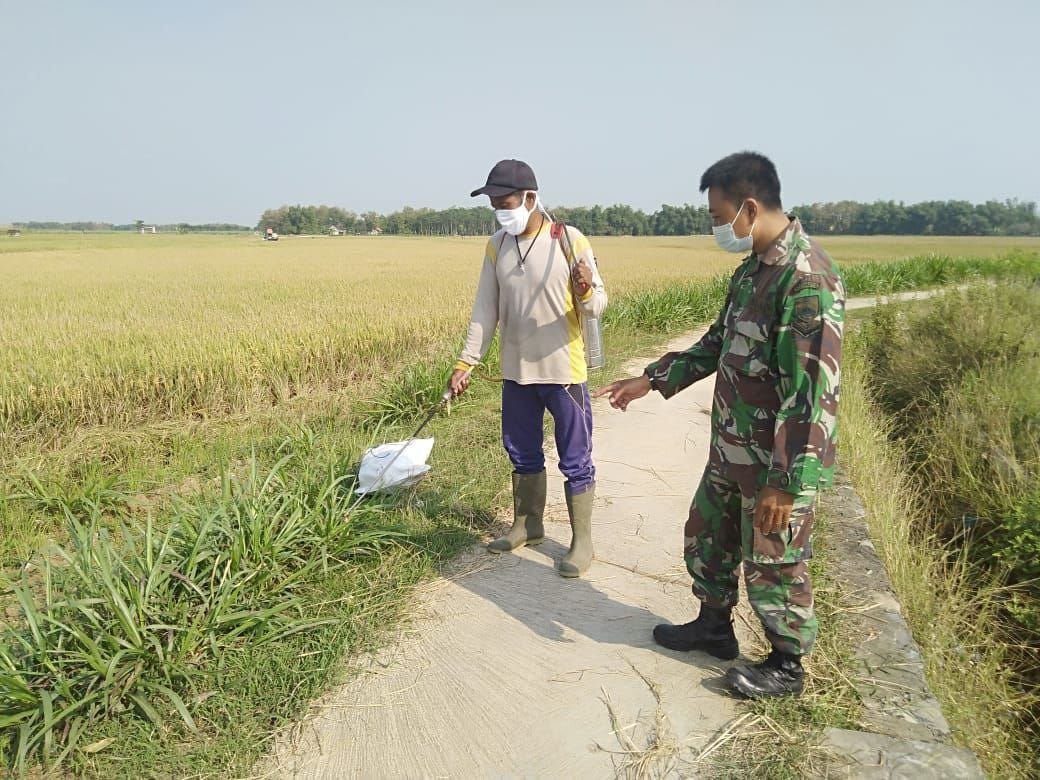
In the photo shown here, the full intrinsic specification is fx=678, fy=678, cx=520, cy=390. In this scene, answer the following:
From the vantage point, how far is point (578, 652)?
2.84m

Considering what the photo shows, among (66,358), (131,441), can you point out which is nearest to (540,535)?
(131,441)

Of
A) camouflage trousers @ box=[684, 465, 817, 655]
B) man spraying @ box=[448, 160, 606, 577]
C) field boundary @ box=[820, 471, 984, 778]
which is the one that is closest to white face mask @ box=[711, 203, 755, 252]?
camouflage trousers @ box=[684, 465, 817, 655]

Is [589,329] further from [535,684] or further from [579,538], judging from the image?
[535,684]

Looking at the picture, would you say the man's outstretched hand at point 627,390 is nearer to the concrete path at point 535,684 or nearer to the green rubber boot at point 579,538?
the green rubber boot at point 579,538

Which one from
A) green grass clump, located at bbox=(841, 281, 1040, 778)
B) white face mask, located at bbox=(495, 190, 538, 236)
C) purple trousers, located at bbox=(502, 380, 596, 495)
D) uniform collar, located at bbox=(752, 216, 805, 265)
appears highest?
white face mask, located at bbox=(495, 190, 538, 236)

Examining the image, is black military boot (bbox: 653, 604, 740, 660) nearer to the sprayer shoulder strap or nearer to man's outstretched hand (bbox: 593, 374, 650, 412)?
man's outstretched hand (bbox: 593, 374, 650, 412)

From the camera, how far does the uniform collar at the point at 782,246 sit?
2141 millimetres

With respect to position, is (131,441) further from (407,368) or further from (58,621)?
(58,621)

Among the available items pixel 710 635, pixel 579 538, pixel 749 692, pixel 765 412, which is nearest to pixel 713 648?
pixel 710 635

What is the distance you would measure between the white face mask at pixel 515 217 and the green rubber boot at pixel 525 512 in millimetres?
1301

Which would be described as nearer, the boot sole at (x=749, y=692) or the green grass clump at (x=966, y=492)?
the boot sole at (x=749, y=692)

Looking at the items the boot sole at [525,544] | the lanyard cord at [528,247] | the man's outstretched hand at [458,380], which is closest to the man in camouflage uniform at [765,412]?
the lanyard cord at [528,247]

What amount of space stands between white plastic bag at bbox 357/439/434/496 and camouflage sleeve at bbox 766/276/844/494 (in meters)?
2.39

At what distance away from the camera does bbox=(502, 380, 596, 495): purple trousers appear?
3338 millimetres
